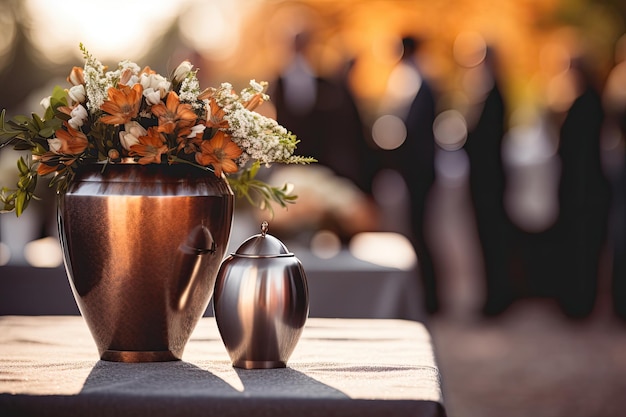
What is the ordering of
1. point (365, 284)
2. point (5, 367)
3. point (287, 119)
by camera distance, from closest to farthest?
point (5, 367)
point (365, 284)
point (287, 119)

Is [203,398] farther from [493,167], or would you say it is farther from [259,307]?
[493,167]

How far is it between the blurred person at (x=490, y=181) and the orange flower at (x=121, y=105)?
4739 millimetres

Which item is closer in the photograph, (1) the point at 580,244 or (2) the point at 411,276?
(2) the point at 411,276

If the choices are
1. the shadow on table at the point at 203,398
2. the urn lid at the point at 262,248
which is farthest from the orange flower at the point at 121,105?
the shadow on table at the point at 203,398

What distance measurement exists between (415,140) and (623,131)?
130cm

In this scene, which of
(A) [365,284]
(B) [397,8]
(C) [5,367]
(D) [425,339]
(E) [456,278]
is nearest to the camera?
(C) [5,367]

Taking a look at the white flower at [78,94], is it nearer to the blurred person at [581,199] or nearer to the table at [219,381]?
the table at [219,381]

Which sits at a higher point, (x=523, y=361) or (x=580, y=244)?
(x=580, y=244)

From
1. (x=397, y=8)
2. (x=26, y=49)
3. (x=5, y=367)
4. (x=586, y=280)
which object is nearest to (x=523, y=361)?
(x=586, y=280)

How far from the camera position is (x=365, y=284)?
238 centimetres

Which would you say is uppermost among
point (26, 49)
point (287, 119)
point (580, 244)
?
point (26, 49)

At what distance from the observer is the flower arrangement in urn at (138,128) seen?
1.29 metres

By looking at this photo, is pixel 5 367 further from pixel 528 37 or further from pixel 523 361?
pixel 528 37

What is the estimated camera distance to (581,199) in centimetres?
596
